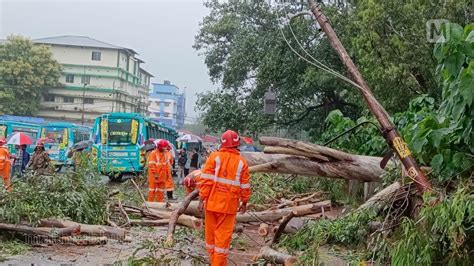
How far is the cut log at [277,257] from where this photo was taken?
5.29 m

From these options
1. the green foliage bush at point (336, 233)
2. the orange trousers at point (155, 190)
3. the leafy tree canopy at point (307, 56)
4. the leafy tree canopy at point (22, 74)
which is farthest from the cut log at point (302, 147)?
the leafy tree canopy at point (22, 74)

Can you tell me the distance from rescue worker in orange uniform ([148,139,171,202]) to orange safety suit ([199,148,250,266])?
17.4 ft

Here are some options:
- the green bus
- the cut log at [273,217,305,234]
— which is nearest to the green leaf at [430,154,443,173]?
the cut log at [273,217,305,234]

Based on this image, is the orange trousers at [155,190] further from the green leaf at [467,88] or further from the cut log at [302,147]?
the green leaf at [467,88]

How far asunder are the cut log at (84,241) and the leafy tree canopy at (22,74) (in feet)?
122

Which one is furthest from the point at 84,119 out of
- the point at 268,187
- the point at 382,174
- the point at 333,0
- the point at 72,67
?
the point at 382,174

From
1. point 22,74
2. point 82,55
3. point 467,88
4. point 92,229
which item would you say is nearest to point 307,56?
point 92,229

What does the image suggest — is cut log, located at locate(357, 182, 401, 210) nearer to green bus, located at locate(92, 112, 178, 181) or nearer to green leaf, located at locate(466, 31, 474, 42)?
green leaf, located at locate(466, 31, 474, 42)

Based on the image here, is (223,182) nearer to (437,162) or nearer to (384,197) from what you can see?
(384,197)

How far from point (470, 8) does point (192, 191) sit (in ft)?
27.2

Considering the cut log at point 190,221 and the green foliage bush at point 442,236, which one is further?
the cut log at point 190,221

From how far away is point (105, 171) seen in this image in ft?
55.5

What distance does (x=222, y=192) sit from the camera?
221 inches

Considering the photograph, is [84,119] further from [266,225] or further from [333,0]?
[266,225]
